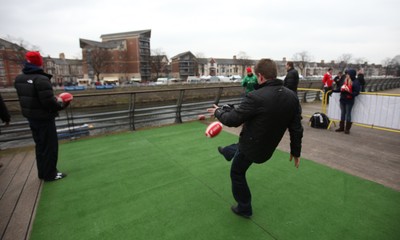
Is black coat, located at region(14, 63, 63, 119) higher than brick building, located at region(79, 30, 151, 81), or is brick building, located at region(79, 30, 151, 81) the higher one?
brick building, located at region(79, 30, 151, 81)

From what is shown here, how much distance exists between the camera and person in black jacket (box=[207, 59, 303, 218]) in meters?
2.17

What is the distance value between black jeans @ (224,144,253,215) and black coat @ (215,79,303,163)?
0.15m

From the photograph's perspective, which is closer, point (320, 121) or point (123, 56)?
point (320, 121)

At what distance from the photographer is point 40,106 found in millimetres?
3576

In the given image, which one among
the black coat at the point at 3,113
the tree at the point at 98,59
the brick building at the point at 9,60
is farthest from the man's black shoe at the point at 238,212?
the tree at the point at 98,59

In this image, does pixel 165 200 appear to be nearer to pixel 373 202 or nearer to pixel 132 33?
pixel 373 202

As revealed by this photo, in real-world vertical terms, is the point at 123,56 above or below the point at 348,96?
above

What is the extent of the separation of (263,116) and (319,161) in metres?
3.00

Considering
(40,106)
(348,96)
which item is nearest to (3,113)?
(40,106)

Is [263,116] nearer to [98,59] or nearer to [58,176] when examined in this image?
[58,176]

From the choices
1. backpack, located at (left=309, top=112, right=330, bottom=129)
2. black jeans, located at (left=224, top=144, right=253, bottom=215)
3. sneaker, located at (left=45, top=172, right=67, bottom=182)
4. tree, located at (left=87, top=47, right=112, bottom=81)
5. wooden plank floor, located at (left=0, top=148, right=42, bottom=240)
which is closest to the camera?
black jeans, located at (left=224, top=144, right=253, bottom=215)

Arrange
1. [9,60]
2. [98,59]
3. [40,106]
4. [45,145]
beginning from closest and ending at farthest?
[40,106] → [45,145] → [9,60] → [98,59]

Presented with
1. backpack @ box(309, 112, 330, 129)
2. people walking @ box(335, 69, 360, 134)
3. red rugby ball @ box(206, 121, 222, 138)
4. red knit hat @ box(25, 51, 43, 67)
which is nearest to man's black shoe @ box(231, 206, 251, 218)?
red rugby ball @ box(206, 121, 222, 138)

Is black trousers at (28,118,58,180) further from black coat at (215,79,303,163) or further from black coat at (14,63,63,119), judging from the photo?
black coat at (215,79,303,163)
